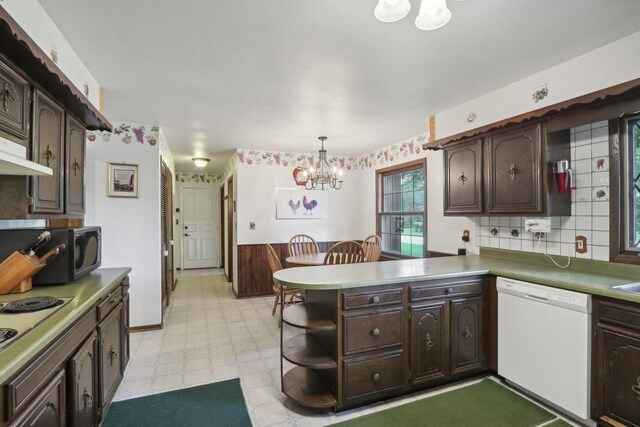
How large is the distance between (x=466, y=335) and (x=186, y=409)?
2.03 metres

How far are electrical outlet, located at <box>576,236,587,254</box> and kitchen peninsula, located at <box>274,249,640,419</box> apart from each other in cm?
8

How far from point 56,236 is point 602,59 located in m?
3.52

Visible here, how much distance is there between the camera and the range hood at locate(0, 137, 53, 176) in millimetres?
1188

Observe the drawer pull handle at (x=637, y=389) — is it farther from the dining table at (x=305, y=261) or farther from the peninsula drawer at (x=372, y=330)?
the dining table at (x=305, y=261)

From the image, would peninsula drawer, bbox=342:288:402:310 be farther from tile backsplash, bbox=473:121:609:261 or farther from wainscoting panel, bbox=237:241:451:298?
wainscoting panel, bbox=237:241:451:298

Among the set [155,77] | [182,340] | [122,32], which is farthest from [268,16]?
[182,340]

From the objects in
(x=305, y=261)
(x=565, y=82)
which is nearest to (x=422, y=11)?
Result: (x=565, y=82)

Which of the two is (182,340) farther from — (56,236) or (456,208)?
(456,208)

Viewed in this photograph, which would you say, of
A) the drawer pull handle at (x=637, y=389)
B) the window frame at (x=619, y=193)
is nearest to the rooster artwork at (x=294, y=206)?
the window frame at (x=619, y=193)

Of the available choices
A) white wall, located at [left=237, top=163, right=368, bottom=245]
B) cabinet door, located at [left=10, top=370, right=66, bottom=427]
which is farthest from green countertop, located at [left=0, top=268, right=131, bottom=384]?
white wall, located at [left=237, top=163, right=368, bottom=245]

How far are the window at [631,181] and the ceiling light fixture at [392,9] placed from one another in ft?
6.09

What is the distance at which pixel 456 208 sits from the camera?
2.98m

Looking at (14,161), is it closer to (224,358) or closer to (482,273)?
(224,358)

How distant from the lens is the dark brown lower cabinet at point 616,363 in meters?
1.63
